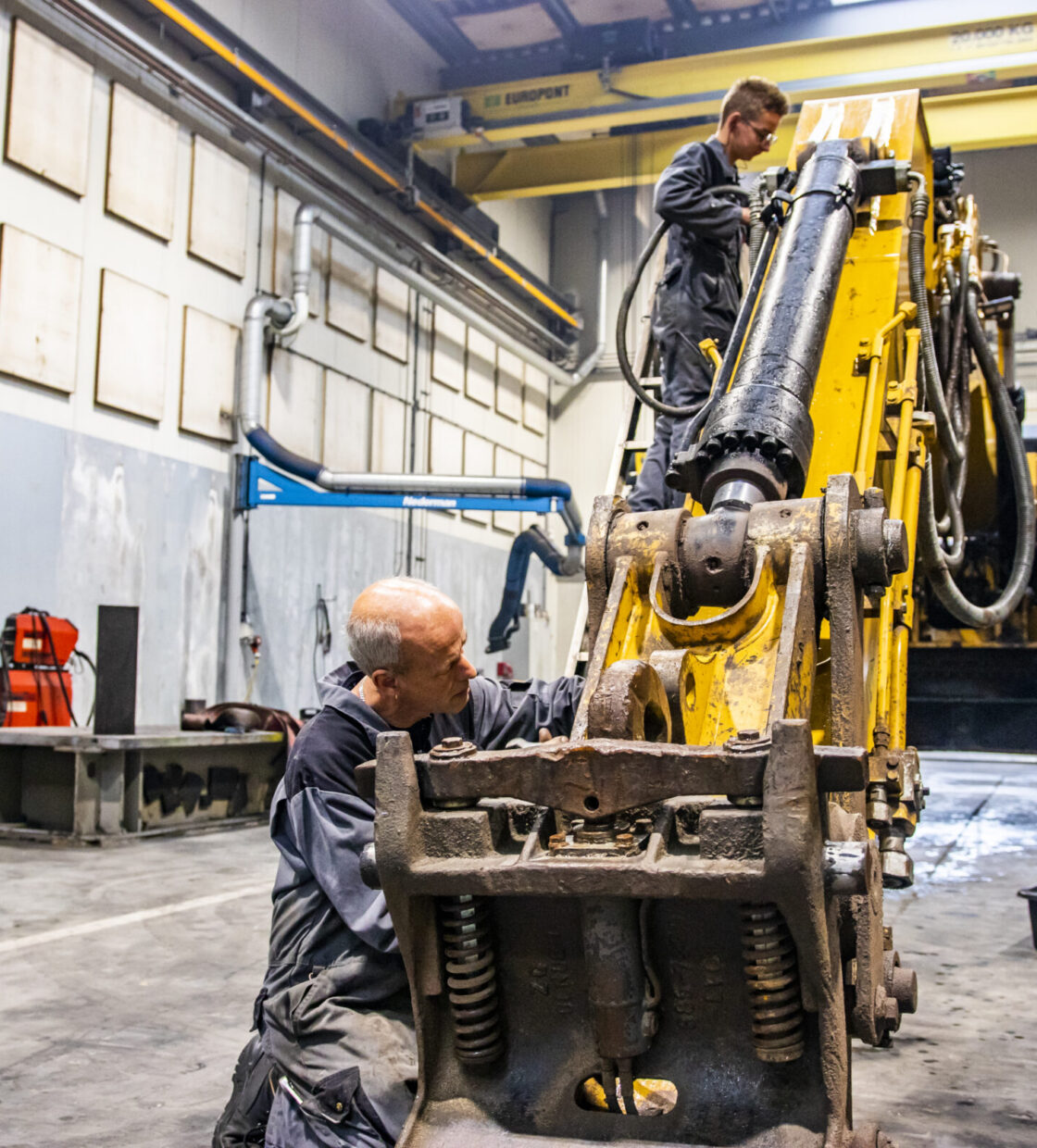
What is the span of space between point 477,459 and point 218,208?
590 cm

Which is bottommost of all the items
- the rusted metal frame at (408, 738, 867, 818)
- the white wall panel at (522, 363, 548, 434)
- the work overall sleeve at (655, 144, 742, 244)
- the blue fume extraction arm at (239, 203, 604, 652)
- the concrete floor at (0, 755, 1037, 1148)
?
the concrete floor at (0, 755, 1037, 1148)

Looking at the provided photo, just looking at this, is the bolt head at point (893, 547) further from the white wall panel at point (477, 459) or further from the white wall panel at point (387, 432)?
the white wall panel at point (477, 459)

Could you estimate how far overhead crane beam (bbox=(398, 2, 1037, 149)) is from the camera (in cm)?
1179

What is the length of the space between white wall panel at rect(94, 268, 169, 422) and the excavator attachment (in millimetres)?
8574

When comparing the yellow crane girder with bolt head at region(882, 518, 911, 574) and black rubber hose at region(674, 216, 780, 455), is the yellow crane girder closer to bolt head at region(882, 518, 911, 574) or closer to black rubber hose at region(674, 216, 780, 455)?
black rubber hose at region(674, 216, 780, 455)

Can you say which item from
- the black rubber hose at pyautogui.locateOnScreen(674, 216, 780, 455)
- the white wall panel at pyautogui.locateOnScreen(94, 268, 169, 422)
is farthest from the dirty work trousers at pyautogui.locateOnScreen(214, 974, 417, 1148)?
the white wall panel at pyautogui.locateOnScreen(94, 268, 169, 422)

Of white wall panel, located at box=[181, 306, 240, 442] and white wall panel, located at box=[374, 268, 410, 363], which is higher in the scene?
white wall panel, located at box=[374, 268, 410, 363]

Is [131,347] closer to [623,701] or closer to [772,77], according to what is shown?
[772,77]

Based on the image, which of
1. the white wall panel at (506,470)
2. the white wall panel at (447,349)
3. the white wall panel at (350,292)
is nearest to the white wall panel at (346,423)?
the white wall panel at (350,292)

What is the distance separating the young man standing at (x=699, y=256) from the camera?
3936 millimetres

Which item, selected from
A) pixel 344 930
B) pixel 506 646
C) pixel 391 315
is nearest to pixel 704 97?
pixel 391 315

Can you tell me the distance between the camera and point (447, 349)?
16.0 metres

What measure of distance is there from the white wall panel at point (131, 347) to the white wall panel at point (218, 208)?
0.89m

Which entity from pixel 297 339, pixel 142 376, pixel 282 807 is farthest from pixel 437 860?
pixel 297 339
